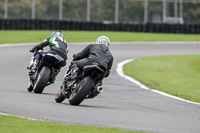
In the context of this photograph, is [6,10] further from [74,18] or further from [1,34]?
[1,34]

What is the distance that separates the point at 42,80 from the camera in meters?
11.8

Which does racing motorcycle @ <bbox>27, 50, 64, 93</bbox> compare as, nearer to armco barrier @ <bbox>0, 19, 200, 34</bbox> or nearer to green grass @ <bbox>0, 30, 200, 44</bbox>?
green grass @ <bbox>0, 30, 200, 44</bbox>

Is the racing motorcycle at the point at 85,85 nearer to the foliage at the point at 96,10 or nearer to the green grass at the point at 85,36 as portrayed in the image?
the green grass at the point at 85,36

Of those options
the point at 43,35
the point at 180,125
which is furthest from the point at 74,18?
the point at 180,125

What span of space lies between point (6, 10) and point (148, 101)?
3064 cm

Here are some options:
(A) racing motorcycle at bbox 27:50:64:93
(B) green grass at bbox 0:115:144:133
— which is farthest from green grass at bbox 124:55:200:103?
(B) green grass at bbox 0:115:144:133

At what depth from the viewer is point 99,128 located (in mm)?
7480

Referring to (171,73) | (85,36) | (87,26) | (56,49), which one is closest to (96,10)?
(87,26)

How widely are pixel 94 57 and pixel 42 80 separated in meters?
2.05

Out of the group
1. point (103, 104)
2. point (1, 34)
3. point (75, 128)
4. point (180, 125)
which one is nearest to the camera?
point (75, 128)

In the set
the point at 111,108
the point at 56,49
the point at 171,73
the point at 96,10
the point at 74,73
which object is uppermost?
the point at 96,10

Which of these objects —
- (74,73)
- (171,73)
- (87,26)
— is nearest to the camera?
(74,73)

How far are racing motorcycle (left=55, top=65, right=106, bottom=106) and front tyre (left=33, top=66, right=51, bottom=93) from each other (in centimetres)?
142

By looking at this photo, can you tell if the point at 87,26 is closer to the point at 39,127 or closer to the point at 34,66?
the point at 34,66
